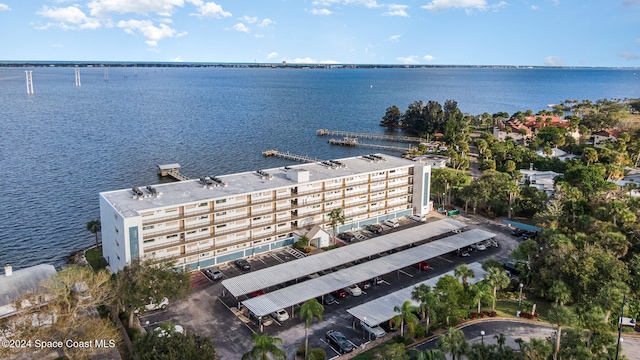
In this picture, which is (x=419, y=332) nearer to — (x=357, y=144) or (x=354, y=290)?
(x=354, y=290)

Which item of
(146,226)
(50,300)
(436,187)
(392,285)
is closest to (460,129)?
(436,187)

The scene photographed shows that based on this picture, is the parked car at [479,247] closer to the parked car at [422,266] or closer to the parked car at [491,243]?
the parked car at [491,243]

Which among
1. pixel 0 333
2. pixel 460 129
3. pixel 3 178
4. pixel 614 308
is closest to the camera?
pixel 0 333

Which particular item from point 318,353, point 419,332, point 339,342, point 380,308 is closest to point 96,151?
point 380,308

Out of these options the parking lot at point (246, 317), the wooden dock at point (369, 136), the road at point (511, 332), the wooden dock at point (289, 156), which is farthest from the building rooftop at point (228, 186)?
the wooden dock at point (369, 136)

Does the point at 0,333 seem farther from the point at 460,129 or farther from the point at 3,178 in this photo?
the point at 460,129
